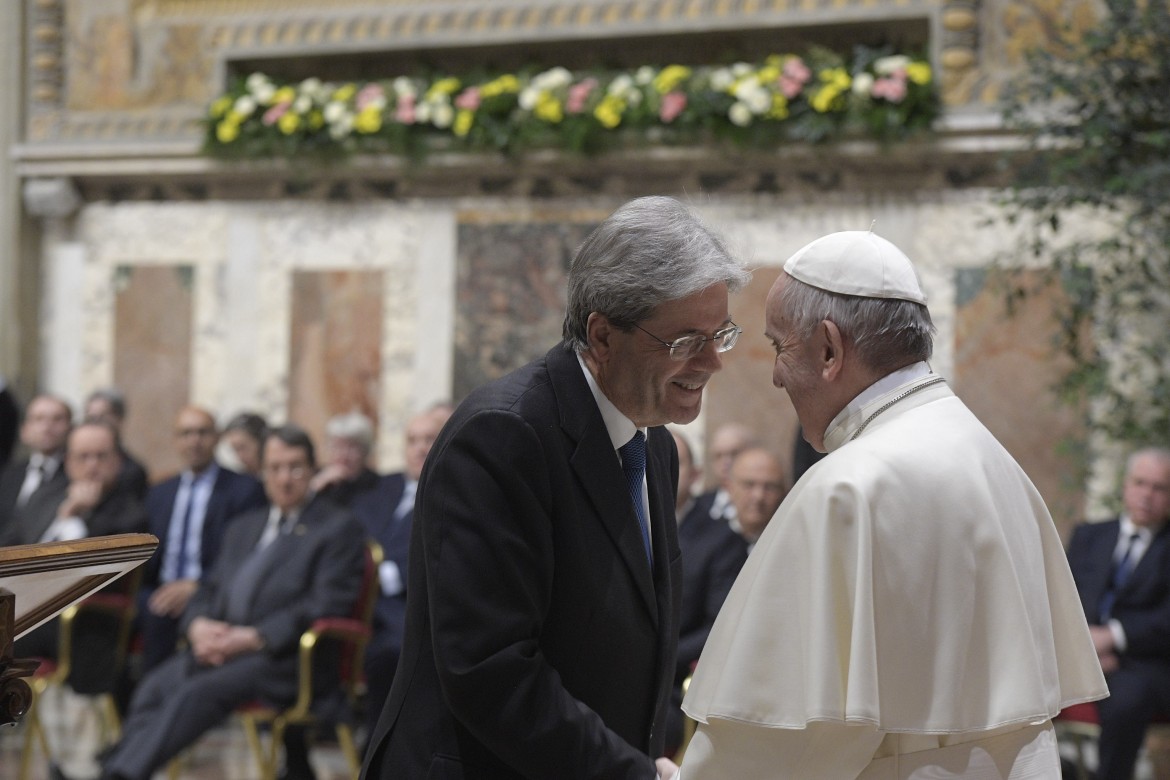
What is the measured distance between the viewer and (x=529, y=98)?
8.50m

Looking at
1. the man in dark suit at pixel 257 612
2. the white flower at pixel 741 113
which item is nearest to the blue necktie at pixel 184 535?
the man in dark suit at pixel 257 612

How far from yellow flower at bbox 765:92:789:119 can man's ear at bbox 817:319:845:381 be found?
19.1 ft

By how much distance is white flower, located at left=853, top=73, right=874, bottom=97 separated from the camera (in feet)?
25.6

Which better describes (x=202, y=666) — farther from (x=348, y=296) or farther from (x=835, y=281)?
(x=835, y=281)

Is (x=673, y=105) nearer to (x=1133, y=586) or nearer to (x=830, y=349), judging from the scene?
(x=1133, y=586)

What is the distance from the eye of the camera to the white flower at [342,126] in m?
8.88

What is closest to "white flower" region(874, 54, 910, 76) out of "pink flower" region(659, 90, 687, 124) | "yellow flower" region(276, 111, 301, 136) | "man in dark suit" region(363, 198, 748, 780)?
"pink flower" region(659, 90, 687, 124)

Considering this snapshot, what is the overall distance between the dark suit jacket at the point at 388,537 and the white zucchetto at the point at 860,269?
159 inches

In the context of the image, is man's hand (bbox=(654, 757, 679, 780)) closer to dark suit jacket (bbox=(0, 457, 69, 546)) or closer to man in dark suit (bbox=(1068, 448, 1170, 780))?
man in dark suit (bbox=(1068, 448, 1170, 780))

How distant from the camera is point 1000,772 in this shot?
2199 mm

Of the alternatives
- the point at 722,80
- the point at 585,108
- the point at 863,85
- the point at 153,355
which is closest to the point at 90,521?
the point at 153,355

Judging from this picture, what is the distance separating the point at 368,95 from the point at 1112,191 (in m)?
4.57

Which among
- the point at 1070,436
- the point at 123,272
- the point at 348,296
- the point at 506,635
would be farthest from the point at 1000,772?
the point at 123,272

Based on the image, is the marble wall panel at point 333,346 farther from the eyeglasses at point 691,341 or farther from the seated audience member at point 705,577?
the eyeglasses at point 691,341
